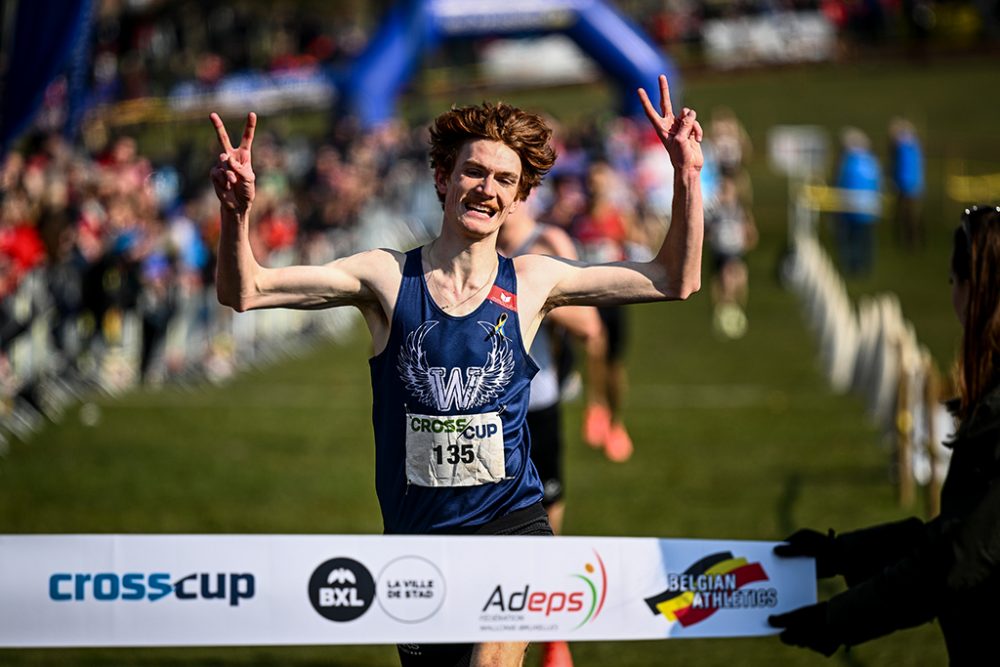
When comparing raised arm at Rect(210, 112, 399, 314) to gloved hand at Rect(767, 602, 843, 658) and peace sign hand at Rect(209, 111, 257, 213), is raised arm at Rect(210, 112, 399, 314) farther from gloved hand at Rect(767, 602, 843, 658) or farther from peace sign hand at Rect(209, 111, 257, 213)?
gloved hand at Rect(767, 602, 843, 658)

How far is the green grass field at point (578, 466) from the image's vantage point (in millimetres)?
7836

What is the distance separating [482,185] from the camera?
443 cm

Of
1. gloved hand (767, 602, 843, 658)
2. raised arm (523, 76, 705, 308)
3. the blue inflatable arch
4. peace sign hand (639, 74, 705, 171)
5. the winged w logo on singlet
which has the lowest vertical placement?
gloved hand (767, 602, 843, 658)

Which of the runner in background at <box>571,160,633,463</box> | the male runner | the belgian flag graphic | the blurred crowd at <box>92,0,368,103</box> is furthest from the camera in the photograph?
the blurred crowd at <box>92,0,368,103</box>

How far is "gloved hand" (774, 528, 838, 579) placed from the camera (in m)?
4.25

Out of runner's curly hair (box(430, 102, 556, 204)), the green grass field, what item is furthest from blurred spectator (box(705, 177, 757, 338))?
runner's curly hair (box(430, 102, 556, 204))

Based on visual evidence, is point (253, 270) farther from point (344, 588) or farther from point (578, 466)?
point (578, 466)

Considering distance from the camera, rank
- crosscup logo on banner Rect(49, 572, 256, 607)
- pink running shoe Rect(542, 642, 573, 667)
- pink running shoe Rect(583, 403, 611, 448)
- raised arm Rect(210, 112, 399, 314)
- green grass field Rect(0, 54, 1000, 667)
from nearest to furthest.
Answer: crosscup logo on banner Rect(49, 572, 256, 607)
raised arm Rect(210, 112, 399, 314)
pink running shoe Rect(542, 642, 573, 667)
green grass field Rect(0, 54, 1000, 667)
pink running shoe Rect(583, 403, 611, 448)

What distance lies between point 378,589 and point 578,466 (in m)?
8.40

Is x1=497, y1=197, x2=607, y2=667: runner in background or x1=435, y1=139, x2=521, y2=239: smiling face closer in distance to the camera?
x1=435, y1=139, x2=521, y2=239: smiling face

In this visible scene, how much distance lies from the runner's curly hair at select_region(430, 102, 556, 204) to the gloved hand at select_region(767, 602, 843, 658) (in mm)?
1510

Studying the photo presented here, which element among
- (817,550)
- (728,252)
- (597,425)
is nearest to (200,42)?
(728,252)

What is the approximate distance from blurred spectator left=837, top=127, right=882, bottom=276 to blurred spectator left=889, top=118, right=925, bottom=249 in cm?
112

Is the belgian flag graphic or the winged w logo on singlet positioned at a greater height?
the winged w logo on singlet
